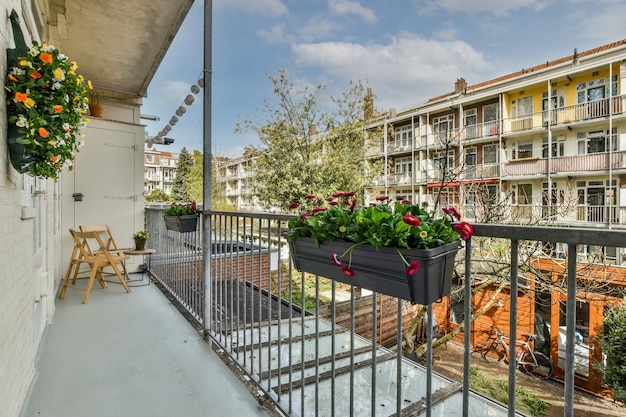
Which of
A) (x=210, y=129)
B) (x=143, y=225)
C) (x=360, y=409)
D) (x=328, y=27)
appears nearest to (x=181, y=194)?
(x=328, y=27)

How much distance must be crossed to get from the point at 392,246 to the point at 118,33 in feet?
13.2

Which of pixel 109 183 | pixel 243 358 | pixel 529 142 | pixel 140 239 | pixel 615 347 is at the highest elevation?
pixel 529 142

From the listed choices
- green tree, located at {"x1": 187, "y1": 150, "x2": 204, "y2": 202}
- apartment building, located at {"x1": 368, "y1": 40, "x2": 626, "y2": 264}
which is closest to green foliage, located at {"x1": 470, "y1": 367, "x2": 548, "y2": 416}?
apartment building, located at {"x1": 368, "y1": 40, "x2": 626, "y2": 264}

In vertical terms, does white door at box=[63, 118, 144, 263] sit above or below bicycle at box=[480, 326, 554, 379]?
above

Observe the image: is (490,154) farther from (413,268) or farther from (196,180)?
(413,268)

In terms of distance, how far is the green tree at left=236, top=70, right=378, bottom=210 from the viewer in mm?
9742

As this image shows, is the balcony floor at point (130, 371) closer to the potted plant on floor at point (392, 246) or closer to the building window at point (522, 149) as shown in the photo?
the potted plant on floor at point (392, 246)

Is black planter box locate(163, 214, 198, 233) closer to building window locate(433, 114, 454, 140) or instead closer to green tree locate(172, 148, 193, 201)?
building window locate(433, 114, 454, 140)

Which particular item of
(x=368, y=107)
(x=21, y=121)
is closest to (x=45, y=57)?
(x=21, y=121)

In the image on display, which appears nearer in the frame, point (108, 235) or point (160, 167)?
point (108, 235)

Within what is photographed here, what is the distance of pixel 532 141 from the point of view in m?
11.0

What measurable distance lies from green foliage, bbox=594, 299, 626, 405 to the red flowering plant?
5.70 metres

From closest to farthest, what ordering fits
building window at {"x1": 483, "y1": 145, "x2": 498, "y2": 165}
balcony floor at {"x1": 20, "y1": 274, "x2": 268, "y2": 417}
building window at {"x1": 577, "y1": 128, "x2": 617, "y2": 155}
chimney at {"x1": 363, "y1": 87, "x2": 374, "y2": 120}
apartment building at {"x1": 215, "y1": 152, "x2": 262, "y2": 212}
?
balcony floor at {"x1": 20, "y1": 274, "x2": 268, "y2": 417}, building window at {"x1": 577, "y1": 128, "x2": 617, "y2": 155}, chimney at {"x1": 363, "y1": 87, "x2": 374, "y2": 120}, building window at {"x1": 483, "y1": 145, "x2": 498, "y2": 165}, apartment building at {"x1": 215, "y1": 152, "x2": 262, "y2": 212}

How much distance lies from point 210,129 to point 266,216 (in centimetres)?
121
